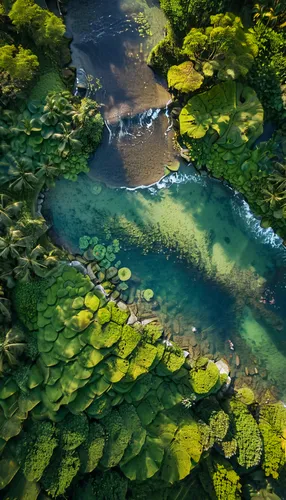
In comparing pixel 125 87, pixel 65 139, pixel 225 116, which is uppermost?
pixel 225 116

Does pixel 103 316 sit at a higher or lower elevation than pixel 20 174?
lower

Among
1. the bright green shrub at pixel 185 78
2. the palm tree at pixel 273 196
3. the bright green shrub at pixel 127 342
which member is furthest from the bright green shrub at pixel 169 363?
the bright green shrub at pixel 185 78

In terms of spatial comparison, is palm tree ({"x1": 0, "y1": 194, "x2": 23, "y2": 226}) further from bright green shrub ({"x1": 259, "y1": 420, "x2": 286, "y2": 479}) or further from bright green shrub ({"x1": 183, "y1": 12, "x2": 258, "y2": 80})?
bright green shrub ({"x1": 259, "y1": 420, "x2": 286, "y2": 479})

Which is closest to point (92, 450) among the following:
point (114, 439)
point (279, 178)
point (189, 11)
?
point (114, 439)

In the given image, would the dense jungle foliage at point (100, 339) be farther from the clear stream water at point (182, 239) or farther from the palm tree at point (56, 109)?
the clear stream water at point (182, 239)

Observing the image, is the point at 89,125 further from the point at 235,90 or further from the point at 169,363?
the point at 169,363

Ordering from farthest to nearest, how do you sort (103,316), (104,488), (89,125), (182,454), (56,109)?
(89,125), (56,109), (103,316), (182,454), (104,488)

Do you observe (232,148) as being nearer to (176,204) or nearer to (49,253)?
(176,204)
